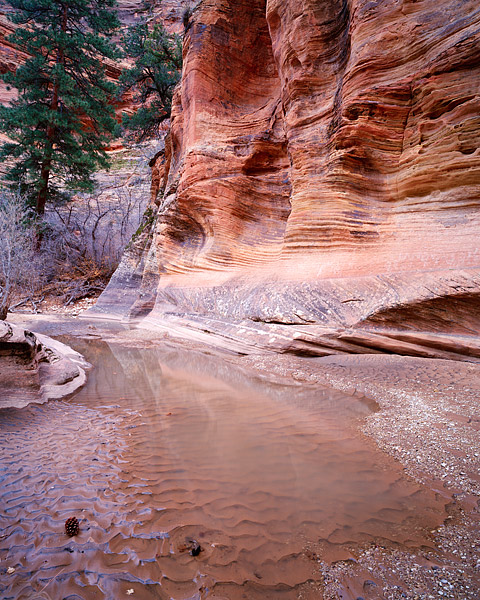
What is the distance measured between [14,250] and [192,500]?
12008 mm

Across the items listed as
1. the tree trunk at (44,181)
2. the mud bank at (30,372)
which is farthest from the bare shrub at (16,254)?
the mud bank at (30,372)

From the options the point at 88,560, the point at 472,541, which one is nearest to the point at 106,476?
the point at 88,560

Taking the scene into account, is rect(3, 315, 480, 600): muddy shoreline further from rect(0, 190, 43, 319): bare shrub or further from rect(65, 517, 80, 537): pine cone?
rect(0, 190, 43, 319): bare shrub

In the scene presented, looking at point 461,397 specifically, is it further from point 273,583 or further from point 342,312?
Answer: point 273,583

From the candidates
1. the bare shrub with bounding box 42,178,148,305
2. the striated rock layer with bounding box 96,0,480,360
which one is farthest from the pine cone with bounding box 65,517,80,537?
the bare shrub with bounding box 42,178,148,305

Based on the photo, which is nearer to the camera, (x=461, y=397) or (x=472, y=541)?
(x=472, y=541)

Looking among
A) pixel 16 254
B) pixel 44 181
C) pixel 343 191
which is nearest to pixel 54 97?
pixel 44 181

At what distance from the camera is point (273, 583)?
1094 millimetres

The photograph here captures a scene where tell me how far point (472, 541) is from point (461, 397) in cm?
169

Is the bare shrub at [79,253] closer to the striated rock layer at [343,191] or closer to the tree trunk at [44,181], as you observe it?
the tree trunk at [44,181]

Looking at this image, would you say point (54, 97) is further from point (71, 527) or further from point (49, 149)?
point (71, 527)

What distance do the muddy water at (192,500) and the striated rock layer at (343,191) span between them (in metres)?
1.99

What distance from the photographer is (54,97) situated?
13.5 metres

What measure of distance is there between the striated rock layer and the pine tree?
26.0 ft
